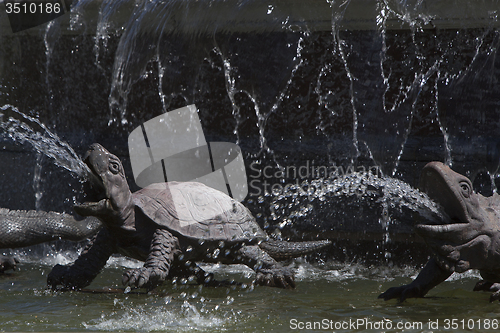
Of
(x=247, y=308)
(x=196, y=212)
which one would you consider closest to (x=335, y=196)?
(x=196, y=212)

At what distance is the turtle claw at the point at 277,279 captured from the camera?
4500mm

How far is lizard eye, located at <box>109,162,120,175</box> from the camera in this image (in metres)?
4.07

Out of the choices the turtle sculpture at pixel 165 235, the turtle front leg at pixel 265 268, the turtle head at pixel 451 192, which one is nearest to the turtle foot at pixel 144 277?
the turtle sculpture at pixel 165 235

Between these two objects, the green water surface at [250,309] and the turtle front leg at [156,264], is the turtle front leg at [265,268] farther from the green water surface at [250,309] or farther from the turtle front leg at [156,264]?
the turtle front leg at [156,264]

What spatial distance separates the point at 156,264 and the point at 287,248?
4.37 ft

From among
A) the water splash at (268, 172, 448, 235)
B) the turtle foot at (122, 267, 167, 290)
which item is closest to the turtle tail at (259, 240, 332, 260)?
the water splash at (268, 172, 448, 235)

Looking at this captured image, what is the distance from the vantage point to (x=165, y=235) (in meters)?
4.28

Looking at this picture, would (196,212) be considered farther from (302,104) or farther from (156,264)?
(302,104)

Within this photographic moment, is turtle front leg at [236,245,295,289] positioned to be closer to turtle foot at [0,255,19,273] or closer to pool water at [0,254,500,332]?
pool water at [0,254,500,332]

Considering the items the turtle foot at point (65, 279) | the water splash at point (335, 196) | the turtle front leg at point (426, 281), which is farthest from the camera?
the water splash at point (335, 196)

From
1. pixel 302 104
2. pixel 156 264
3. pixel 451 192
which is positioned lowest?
pixel 156 264

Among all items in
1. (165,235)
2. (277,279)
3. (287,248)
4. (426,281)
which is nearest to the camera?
(426,281)

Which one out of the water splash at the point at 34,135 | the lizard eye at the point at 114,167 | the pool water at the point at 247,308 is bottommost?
the pool water at the point at 247,308

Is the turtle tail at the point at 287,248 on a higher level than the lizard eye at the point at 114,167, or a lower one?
lower
